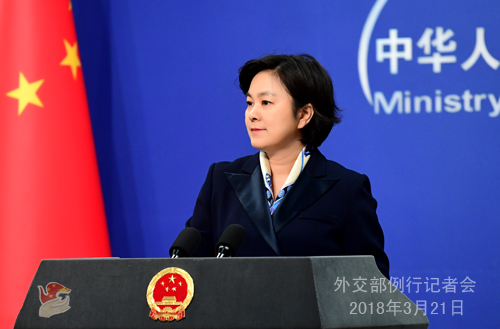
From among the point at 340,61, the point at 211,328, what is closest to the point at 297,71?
the point at 211,328

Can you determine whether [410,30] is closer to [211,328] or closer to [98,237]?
[98,237]

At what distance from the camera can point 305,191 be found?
1.38m

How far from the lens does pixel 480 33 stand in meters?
2.38

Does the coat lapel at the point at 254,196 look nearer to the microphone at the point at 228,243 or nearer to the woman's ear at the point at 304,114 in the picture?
the woman's ear at the point at 304,114

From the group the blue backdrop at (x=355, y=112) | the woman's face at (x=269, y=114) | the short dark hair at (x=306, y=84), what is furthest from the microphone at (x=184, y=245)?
the blue backdrop at (x=355, y=112)

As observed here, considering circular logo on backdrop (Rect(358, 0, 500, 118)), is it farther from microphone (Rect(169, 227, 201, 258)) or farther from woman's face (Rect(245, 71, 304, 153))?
microphone (Rect(169, 227, 201, 258))

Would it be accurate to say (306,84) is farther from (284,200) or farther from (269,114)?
(284,200)

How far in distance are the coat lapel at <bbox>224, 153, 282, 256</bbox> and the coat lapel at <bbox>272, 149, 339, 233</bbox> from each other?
1.0 inches

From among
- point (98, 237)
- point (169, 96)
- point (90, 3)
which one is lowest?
point (98, 237)

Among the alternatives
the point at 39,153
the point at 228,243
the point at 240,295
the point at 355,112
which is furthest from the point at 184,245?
the point at 355,112

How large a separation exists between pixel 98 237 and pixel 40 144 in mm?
464

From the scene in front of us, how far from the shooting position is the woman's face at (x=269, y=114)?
4.64 ft

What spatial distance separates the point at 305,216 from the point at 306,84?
37 cm

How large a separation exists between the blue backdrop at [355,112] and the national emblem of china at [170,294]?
178cm
